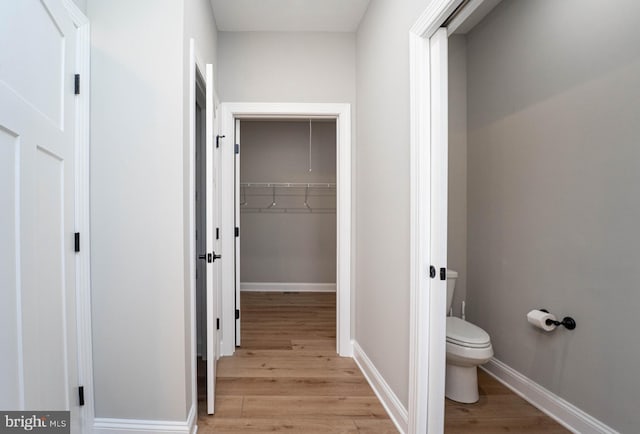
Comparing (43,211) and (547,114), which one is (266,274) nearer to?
(43,211)

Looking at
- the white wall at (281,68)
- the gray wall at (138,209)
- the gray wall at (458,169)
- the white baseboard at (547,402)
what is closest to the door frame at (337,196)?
the white wall at (281,68)

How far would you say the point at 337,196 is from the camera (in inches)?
104

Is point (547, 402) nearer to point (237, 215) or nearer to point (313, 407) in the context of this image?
point (313, 407)

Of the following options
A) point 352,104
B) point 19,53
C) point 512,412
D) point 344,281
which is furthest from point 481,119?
point 19,53

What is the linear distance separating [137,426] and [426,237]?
174cm

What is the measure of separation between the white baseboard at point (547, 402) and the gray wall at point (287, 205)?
284 centimetres

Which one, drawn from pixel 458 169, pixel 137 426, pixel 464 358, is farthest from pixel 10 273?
pixel 458 169

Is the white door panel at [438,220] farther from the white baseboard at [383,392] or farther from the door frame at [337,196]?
the door frame at [337,196]

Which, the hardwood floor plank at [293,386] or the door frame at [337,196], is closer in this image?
the hardwood floor plank at [293,386]

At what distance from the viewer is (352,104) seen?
264 cm

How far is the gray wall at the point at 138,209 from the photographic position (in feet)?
5.11

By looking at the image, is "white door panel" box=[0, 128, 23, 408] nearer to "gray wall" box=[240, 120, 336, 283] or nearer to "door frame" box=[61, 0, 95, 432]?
"door frame" box=[61, 0, 95, 432]

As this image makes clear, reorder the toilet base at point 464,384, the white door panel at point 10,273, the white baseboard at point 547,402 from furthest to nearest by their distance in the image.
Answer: the toilet base at point 464,384 → the white baseboard at point 547,402 → the white door panel at point 10,273

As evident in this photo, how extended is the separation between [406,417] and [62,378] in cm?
167
